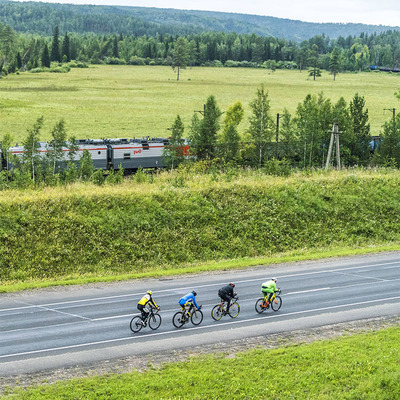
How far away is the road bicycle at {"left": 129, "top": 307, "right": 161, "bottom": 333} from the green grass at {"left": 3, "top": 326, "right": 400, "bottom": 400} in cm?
359

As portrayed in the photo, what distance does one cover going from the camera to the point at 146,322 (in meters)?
26.3

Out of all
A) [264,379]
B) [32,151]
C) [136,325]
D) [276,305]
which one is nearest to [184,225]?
[276,305]

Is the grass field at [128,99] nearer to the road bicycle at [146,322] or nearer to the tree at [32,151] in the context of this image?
the tree at [32,151]

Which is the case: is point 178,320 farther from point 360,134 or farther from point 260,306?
point 360,134

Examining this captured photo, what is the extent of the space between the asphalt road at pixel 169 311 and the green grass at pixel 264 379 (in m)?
1.99

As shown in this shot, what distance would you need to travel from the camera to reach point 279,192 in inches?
1892

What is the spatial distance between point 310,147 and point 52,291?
42.8m

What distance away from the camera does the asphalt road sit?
24484mm

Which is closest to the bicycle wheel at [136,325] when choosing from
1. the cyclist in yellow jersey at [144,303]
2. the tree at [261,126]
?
the cyclist in yellow jersey at [144,303]

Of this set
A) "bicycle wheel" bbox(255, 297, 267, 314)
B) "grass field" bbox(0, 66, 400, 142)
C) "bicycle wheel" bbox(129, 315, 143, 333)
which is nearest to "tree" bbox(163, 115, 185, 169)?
"grass field" bbox(0, 66, 400, 142)

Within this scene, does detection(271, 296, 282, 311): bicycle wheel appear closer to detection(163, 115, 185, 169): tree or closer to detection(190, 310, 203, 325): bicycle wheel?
detection(190, 310, 203, 325): bicycle wheel

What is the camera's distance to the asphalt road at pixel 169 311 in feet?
80.3

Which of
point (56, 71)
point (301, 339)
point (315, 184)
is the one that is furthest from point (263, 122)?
point (56, 71)

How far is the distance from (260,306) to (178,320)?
179 inches
